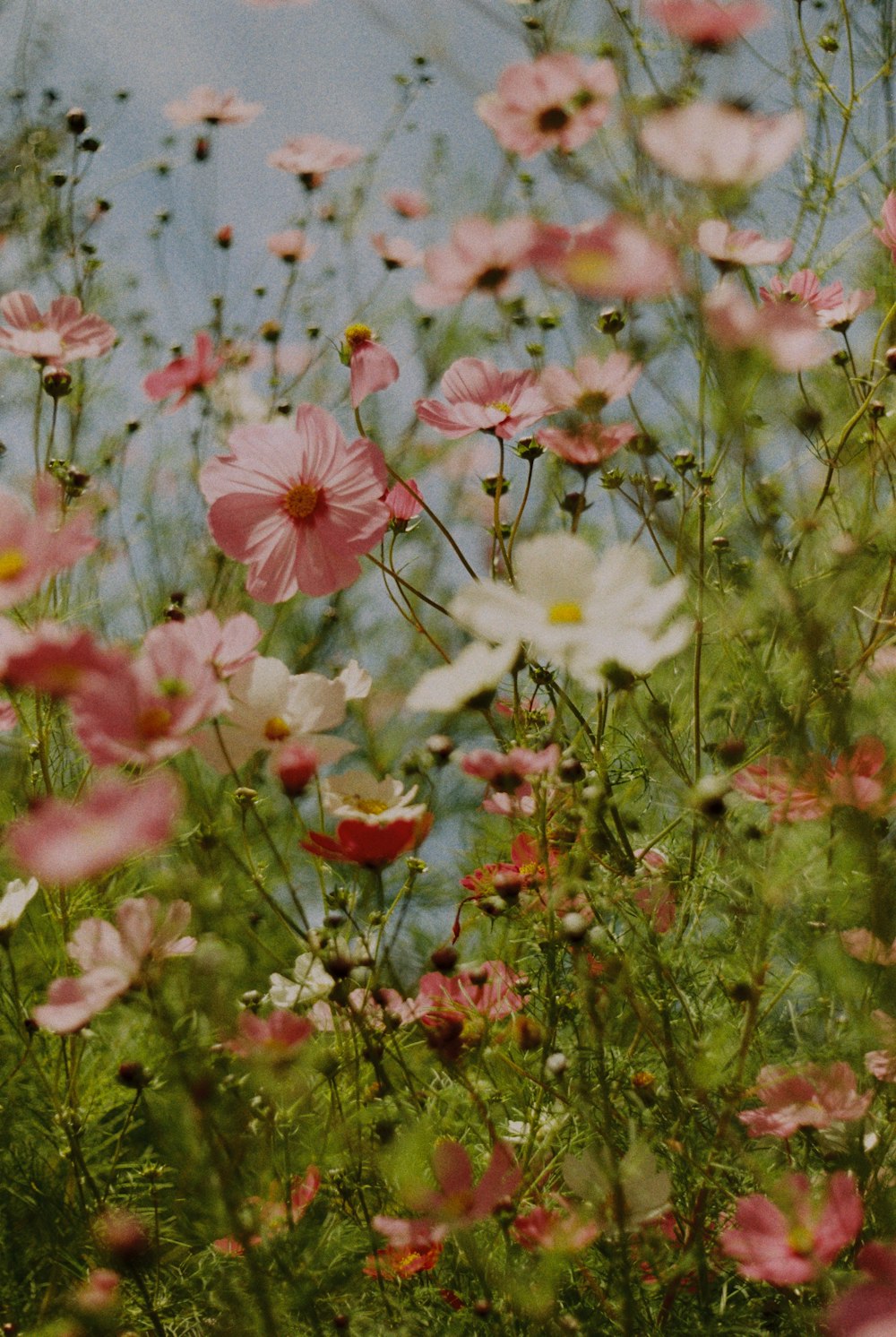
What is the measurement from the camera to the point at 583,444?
576mm

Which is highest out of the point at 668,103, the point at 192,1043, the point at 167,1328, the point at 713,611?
the point at 668,103

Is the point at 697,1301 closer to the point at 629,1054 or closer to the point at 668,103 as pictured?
the point at 629,1054

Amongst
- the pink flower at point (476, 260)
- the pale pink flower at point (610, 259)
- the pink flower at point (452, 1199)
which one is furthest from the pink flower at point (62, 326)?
the pink flower at point (452, 1199)

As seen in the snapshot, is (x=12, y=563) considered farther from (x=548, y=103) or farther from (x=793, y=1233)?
(x=793, y=1233)

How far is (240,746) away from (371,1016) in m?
0.22

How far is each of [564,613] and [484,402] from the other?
30cm

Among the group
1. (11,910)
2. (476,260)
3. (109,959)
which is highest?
(476,260)

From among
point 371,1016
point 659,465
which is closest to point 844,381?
point 659,465

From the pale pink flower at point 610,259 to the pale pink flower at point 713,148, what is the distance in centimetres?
3

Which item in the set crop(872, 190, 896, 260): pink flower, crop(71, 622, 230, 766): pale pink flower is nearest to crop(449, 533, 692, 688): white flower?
crop(71, 622, 230, 766): pale pink flower

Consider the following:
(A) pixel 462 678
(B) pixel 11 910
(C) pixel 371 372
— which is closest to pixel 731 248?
(C) pixel 371 372

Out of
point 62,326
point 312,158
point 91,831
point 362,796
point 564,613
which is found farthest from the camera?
point 312,158

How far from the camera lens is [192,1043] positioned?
53cm

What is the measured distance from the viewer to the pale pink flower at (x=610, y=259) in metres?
0.37
